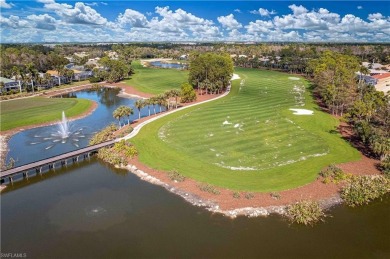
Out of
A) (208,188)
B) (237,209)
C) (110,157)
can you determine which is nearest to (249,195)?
(237,209)

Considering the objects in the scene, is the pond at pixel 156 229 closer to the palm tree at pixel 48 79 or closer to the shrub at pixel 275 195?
the shrub at pixel 275 195

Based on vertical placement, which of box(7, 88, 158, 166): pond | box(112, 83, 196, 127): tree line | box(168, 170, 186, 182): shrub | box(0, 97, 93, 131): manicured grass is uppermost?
box(112, 83, 196, 127): tree line

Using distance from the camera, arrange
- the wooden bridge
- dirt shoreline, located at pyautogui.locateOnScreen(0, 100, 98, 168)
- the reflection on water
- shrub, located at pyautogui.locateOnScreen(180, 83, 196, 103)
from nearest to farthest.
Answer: the reflection on water < the wooden bridge < dirt shoreline, located at pyautogui.locateOnScreen(0, 100, 98, 168) < shrub, located at pyautogui.locateOnScreen(180, 83, 196, 103)

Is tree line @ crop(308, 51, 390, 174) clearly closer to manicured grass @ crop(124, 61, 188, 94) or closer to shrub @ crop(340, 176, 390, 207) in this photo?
shrub @ crop(340, 176, 390, 207)

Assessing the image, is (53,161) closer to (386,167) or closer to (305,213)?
(305,213)

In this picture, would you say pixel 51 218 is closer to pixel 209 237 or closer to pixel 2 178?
pixel 2 178

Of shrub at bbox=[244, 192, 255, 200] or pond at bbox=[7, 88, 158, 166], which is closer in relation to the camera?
shrub at bbox=[244, 192, 255, 200]

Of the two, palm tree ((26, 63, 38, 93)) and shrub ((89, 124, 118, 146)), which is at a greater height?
palm tree ((26, 63, 38, 93))

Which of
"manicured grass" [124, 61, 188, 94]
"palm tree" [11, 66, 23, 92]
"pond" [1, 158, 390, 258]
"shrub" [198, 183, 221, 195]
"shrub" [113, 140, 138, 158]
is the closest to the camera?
"pond" [1, 158, 390, 258]

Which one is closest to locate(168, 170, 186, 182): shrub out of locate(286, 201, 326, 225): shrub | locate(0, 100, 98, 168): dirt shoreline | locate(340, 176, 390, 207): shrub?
locate(286, 201, 326, 225): shrub
